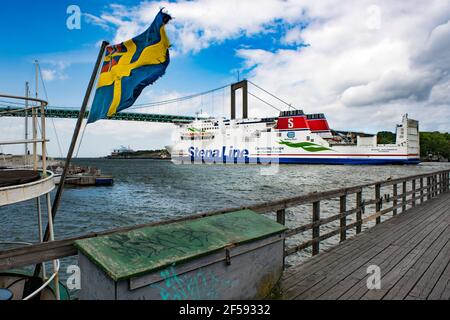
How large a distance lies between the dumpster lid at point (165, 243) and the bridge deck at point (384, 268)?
1004mm

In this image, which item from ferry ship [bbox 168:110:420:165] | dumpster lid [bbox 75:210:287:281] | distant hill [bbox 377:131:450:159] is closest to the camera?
dumpster lid [bbox 75:210:287:281]

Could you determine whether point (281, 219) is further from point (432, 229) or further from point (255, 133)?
point (255, 133)

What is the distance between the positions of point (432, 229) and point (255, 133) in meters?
73.6

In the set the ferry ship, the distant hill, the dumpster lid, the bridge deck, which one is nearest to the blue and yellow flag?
the dumpster lid

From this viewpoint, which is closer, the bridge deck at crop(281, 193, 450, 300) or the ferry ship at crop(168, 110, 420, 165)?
the bridge deck at crop(281, 193, 450, 300)

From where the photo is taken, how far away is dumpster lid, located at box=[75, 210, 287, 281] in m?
2.31

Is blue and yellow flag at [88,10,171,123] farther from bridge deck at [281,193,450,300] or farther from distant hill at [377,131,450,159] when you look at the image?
distant hill at [377,131,450,159]

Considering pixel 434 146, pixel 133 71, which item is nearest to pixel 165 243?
pixel 133 71

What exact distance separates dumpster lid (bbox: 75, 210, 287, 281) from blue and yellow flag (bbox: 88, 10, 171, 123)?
1.45 m

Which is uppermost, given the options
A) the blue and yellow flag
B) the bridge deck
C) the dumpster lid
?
the blue and yellow flag

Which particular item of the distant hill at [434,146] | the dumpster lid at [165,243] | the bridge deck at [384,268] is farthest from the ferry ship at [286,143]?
the dumpster lid at [165,243]
